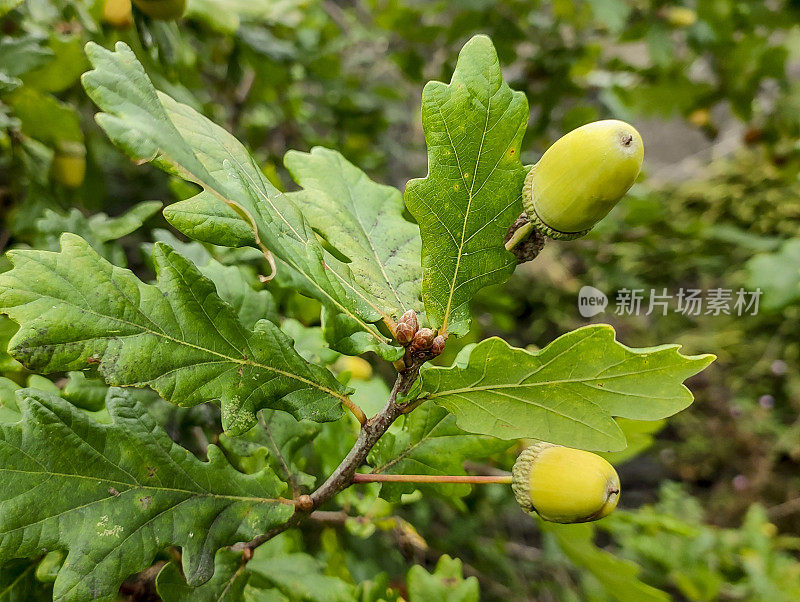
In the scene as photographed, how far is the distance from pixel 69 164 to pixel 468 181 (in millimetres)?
935

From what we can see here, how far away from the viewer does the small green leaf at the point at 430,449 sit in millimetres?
636

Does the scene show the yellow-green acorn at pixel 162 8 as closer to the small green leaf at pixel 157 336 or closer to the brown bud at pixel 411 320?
the small green leaf at pixel 157 336

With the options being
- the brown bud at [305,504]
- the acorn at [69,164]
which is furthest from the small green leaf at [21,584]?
the acorn at [69,164]

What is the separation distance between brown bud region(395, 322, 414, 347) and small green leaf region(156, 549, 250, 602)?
1.02ft

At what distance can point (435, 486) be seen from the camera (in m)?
0.66

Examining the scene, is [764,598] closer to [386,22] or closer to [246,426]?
[246,426]

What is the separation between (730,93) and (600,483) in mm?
1896

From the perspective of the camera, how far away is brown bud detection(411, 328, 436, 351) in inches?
19.7

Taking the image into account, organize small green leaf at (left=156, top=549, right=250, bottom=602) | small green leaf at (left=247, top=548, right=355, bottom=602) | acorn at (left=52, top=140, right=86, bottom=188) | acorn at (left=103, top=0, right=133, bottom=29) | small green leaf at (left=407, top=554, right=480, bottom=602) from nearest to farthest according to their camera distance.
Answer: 1. small green leaf at (left=156, top=549, right=250, bottom=602)
2. small green leaf at (left=247, top=548, right=355, bottom=602)
3. small green leaf at (left=407, top=554, right=480, bottom=602)
4. acorn at (left=103, top=0, right=133, bottom=29)
5. acorn at (left=52, top=140, right=86, bottom=188)

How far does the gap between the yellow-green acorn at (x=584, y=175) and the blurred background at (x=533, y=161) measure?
0.40m

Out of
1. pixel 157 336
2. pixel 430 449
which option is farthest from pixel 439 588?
pixel 157 336

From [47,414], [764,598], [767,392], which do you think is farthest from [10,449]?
[767,392]

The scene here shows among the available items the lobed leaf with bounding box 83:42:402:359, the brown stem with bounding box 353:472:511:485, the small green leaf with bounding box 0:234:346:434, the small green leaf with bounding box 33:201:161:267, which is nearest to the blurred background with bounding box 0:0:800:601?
the small green leaf with bounding box 33:201:161:267

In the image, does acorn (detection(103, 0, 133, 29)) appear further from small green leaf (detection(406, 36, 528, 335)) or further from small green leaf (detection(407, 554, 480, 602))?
small green leaf (detection(407, 554, 480, 602))
